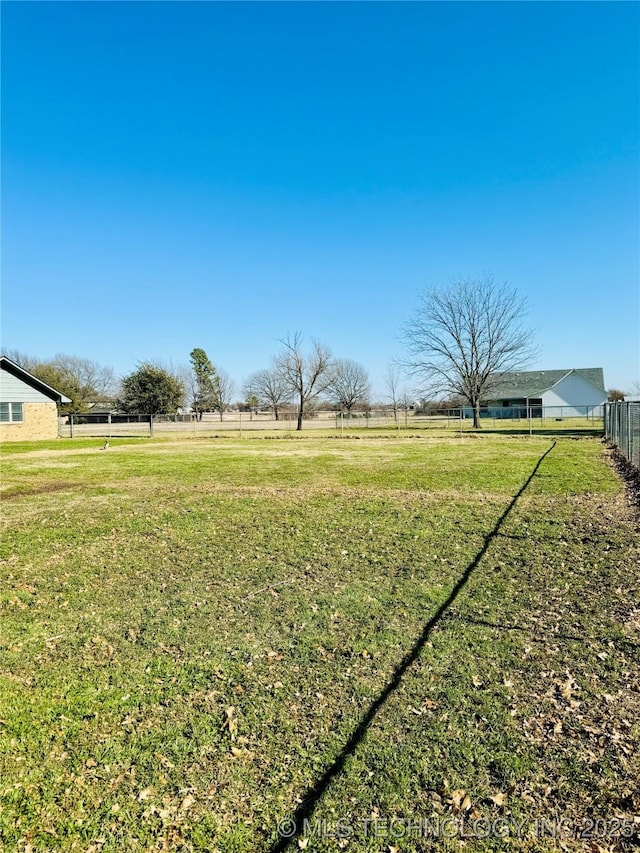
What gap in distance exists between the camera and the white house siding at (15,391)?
24125 mm

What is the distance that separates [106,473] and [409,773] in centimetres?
1166

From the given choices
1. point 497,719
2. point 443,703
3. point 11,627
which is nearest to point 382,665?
point 443,703

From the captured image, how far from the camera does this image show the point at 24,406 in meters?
25.0

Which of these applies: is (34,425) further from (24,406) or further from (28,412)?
(24,406)

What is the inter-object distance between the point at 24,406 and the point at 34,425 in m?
1.15

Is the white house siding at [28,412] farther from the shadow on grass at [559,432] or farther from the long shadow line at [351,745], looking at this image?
the long shadow line at [351,745]

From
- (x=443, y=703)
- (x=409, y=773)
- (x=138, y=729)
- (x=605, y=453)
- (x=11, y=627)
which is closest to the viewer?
(x=409, y=773)

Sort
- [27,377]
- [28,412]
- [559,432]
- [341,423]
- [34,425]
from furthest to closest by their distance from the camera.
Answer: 1. [341,423]
2. [559,432]
3. [34,425]
4. [28,412]
5. [27,377]

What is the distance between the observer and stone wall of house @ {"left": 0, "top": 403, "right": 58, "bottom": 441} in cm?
2484

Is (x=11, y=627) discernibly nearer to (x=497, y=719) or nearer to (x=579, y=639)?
(x=497, y=719)

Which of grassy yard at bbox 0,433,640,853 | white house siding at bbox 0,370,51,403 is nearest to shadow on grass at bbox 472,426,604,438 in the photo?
grassy yard at bbox 0,433,640,853

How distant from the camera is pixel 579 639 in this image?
11.2 ft

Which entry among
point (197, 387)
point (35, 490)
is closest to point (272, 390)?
point (197, 387)

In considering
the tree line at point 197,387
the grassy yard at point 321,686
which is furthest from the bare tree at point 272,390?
the grassy yard at point 321,686
